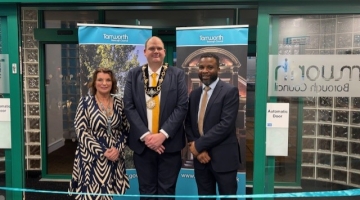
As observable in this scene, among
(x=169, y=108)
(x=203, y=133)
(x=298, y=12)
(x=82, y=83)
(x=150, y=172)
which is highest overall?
(x=298, y=12)

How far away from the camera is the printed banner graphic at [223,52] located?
3424 millimetres

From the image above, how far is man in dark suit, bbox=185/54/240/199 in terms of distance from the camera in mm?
2660

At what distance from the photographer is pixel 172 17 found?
15.6 feet

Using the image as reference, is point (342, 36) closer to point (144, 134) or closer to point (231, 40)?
point (231, 40)

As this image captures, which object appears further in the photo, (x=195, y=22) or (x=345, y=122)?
(x=195, y=22)

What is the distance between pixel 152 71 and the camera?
275 centimetres

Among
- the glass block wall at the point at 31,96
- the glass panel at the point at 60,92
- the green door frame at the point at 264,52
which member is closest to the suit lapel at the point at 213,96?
the green door frame at the point at 264,52

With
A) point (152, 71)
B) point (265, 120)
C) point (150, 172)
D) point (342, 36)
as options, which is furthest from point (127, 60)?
point (342, 36)

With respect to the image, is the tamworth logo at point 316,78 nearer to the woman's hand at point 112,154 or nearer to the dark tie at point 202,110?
the dark tie at point 202,110

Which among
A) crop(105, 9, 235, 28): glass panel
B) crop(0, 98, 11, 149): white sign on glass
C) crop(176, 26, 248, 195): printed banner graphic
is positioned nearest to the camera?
crop(0, 98, 11, 149): white sign on glass

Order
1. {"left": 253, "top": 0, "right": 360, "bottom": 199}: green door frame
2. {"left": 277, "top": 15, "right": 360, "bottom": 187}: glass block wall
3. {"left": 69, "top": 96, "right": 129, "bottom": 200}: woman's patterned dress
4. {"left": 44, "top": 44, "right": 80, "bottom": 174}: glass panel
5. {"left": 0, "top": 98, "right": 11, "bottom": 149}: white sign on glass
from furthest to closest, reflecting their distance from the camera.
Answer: {"left": 44, "top": 44, "right": 80, "bottom": 174}: glass panel → {"left": 0, "top": 98, "right": 11, "bottom": 149}: white sign on glass → {"left": 277, "top": 15, "right": 360, "bottom": 187}: glass block wall → {"left": 253, "top": 0, "right": 360, "bottom": 199}: green door frame → {"left": 69, "top": 96, "right": 129, "bottom": 200}: woman's patterned dress

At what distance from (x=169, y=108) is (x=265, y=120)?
96 centimetres

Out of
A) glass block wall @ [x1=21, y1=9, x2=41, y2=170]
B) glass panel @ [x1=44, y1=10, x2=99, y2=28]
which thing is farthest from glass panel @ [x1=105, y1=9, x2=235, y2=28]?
glass block wall @ [x1=21, y1=9, x2=41, y2=170]

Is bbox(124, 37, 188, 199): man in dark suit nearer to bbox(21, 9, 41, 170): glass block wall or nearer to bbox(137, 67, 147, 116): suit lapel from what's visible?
bbox(137, 67, 147, 116): suit lapel
